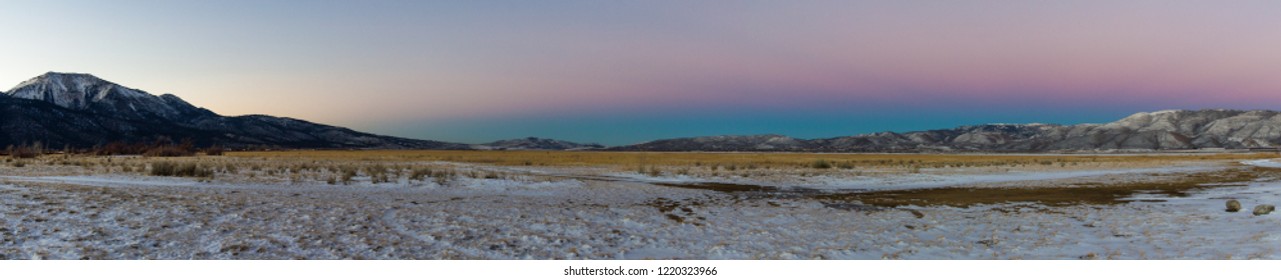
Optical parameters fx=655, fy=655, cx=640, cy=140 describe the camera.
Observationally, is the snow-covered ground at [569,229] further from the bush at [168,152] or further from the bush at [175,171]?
the bush at [168,152]

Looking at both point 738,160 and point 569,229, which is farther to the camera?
point 738,160

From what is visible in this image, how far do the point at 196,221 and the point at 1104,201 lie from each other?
20.0m

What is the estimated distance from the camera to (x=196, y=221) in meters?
9.18

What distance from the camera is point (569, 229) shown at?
33.3 ft

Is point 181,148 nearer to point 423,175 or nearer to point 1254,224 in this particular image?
point 423,175

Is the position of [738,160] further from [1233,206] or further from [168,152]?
[1233,206]

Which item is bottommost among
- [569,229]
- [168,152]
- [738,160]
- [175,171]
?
[569,229]

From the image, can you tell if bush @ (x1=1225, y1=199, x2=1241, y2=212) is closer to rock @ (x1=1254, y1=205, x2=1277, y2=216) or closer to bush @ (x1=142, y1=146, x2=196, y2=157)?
rock @ (x1=1254, y1=205, x2=1277, y2=216)

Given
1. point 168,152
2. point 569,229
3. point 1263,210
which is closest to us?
point 569,229

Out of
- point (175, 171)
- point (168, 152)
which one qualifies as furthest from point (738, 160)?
point (175, 171)

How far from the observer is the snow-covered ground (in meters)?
7.89

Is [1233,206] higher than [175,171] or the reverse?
the reverse

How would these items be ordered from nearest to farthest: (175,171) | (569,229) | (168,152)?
(569,229) → (175,171) → (168,152)
